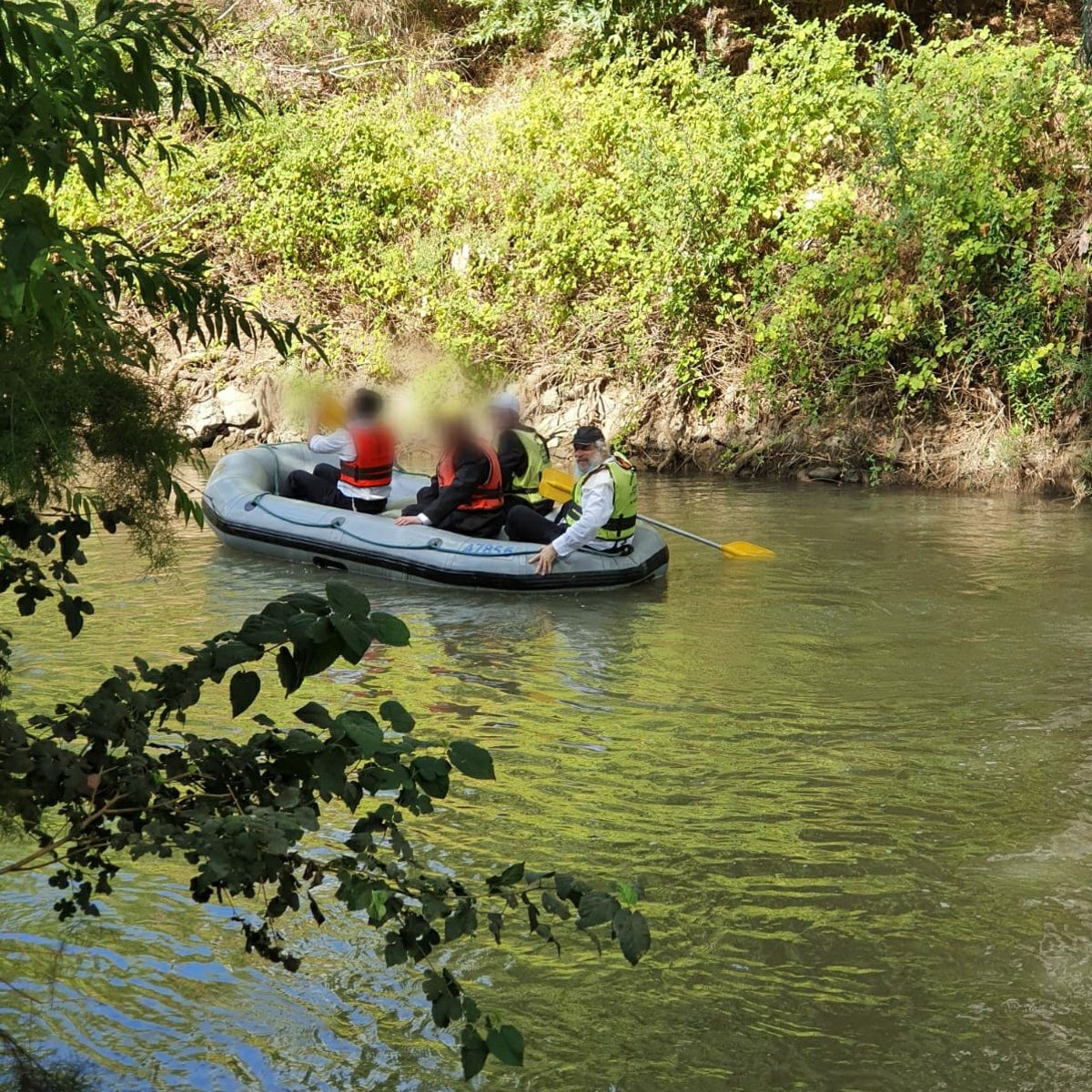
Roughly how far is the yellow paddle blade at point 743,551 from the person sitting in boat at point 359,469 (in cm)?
239

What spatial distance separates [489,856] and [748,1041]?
135cm

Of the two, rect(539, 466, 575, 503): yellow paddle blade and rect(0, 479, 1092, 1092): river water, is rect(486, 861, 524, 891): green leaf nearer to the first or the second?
rect(0, 479, 1092, 1092): river water

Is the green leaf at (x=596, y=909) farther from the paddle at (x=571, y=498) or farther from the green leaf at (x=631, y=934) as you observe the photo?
the paddle at (x=571, y=498)

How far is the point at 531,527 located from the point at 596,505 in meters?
0.71

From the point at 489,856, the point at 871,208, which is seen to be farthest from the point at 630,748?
the point at 871,208

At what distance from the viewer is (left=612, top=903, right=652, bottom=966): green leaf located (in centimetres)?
205

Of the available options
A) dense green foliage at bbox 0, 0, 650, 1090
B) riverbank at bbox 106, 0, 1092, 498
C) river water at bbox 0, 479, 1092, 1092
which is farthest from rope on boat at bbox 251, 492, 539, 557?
dense green foliage at bbox 0, 0, 650, 1090

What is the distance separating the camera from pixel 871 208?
14219mm

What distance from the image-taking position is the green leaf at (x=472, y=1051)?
2.03m

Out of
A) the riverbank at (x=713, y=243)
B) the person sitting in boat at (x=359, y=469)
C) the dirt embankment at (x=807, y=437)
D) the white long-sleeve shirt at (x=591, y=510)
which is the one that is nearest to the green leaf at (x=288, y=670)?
the white long-sleeve shirt at (x=591, y=510)

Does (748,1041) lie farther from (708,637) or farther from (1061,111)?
(1061,111)

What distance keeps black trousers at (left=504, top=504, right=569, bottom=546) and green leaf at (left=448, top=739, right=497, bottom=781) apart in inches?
278

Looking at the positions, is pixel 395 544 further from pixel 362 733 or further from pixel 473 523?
pixel 362 733

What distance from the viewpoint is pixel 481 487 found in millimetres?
9352
